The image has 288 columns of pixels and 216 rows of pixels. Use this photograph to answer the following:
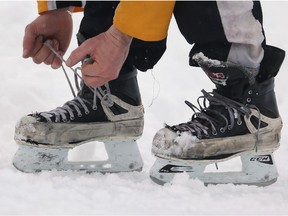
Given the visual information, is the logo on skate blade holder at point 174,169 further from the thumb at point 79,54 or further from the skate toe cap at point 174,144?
the thumb at point 79,54

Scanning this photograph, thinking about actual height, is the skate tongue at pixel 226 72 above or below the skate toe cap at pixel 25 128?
above

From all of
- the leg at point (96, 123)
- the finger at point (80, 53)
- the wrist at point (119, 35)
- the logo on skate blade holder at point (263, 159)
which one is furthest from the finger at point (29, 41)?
the logo on skate blade holder at point (263, 159)

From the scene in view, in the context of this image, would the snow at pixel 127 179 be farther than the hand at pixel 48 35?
No

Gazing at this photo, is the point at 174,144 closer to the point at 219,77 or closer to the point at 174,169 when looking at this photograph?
the point at 174,169

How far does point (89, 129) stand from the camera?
169 centimetres

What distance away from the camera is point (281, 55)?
1618 mm

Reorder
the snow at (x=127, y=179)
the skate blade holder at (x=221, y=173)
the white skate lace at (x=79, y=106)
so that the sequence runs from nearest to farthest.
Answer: the snow at (x=127, y=179)
the skate blade holder at (x=221, y=173)
the white skate lace at (x=79, y=106)

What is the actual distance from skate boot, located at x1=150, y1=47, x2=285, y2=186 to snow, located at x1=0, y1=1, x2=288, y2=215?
0.16ft

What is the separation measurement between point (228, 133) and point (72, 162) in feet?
1.65

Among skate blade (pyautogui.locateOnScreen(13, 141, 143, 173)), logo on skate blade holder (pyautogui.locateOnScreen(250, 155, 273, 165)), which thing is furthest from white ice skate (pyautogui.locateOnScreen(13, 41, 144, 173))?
logo on skate blade holder (pyautogui.locateOnScreen(250, 155, 273, 165))

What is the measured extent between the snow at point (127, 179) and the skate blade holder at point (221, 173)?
0.03 m

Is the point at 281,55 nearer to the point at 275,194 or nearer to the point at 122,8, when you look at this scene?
the point at 275,194

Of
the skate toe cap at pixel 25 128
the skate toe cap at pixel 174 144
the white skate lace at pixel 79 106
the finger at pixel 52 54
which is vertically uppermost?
the finger at pixel 52 54

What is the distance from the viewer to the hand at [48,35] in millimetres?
1719
